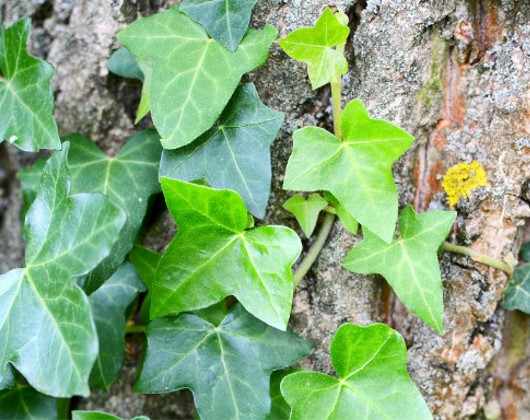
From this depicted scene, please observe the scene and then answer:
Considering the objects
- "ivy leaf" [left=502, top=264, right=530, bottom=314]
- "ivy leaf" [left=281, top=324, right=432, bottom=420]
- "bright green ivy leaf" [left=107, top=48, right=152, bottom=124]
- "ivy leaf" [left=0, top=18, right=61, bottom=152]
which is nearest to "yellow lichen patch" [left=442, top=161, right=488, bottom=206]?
"ivy leaf" [left=502, top=264, right=530, bottom=314]

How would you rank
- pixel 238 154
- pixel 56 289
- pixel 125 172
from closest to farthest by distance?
pixel 56 289
pixel 238 154
pixel 125 172

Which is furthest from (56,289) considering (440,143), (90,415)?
(440,143)

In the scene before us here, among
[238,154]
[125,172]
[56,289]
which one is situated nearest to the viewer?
[56,289]

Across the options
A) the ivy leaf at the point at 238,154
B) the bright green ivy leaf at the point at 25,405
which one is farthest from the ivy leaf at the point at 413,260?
the bright green ivy leaf at the point at 25,405

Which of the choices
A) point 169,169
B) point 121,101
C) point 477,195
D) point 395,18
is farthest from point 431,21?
point 121,101

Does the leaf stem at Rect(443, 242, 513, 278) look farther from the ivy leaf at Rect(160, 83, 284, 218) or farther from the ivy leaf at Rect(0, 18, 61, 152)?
the ivy leaf at Rect(0, 18, 61, 152)

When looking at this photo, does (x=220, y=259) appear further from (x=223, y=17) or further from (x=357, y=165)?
(x=223, y=17)

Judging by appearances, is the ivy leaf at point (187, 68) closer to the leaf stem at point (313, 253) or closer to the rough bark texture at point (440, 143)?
the rough bark texture at point (440, 143)
